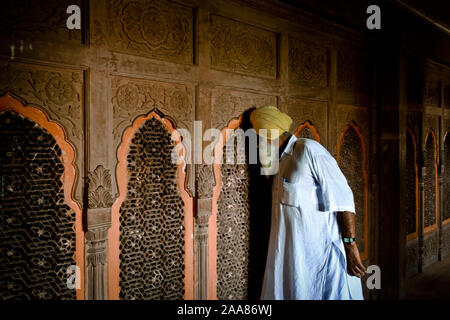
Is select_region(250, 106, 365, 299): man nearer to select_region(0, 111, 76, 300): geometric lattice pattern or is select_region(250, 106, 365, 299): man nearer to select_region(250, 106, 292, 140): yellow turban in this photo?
select_region(250, 106, 292, 140): yellow turban

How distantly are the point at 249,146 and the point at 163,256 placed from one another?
1.17m

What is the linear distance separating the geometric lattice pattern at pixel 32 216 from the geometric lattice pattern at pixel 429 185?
203 inches

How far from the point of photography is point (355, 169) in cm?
370

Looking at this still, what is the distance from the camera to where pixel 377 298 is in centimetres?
389

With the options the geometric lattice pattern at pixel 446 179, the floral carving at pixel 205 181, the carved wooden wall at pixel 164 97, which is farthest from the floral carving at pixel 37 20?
the geometric lattice pattern at pixel 446 179

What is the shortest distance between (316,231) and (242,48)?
1.65 meters

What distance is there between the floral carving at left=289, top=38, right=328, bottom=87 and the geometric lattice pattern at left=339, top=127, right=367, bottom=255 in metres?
0.77

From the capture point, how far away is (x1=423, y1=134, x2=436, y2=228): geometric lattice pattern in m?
4.93

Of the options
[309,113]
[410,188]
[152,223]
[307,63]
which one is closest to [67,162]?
[152,223]

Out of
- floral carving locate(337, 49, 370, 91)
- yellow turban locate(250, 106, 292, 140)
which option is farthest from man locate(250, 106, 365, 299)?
floral carving locate(337, 49, 370, 91)

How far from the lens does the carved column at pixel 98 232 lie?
6.33 feet

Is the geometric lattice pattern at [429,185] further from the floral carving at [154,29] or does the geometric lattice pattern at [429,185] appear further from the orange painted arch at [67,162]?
the orange painted arch at [67,162]
